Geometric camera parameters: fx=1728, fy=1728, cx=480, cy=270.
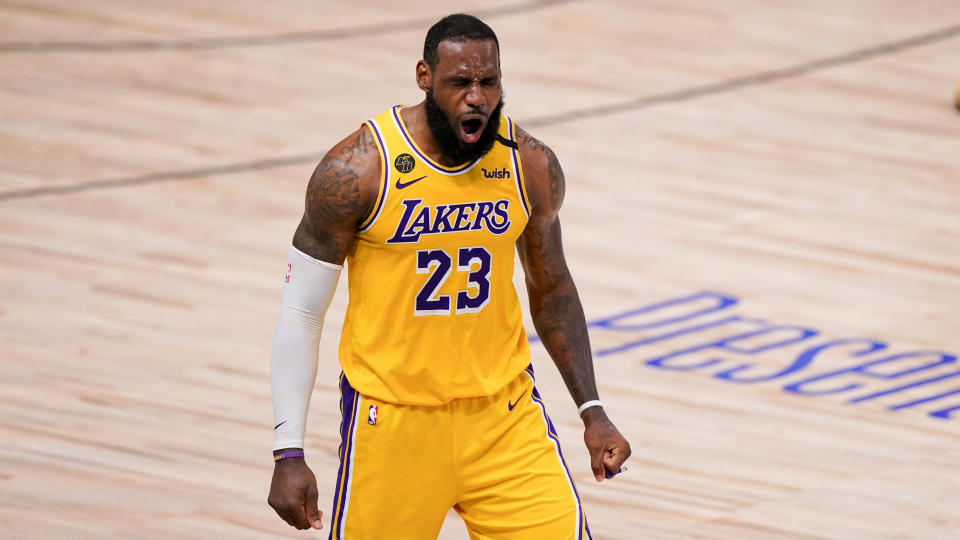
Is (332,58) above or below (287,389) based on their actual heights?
below

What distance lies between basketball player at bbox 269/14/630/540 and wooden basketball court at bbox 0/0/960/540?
186 centimetres

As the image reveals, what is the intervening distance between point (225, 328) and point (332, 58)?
535 cm

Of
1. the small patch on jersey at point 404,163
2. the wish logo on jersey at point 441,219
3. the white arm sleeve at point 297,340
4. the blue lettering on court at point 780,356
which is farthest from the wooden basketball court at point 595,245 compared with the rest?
the small patch on jersey at point 404,163

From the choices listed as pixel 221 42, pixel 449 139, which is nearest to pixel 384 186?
pixel 449 139

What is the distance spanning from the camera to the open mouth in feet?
12.9

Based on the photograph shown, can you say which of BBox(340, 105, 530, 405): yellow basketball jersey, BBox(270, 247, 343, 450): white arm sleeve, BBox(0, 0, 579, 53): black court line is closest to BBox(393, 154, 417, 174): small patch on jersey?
BBox(340, 105, 530, 405): yellow basketball jersey

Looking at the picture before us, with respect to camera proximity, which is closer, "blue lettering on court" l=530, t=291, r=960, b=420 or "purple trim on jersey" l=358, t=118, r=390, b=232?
"purple trim on jersey" l=358, t=118, r=390, b=232

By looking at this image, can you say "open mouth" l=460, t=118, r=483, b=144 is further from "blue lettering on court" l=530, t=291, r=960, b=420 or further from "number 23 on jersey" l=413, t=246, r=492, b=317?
"blue lettering on court" l=530, t=291, r=960, b=420

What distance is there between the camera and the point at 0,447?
649 cm

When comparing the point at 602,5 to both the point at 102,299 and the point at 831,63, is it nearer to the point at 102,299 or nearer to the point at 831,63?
the point at 831,63

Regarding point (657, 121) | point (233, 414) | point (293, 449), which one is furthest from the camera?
point (657, 121)

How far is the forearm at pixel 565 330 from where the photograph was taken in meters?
4.38

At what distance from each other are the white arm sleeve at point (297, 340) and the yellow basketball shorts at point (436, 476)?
135mm

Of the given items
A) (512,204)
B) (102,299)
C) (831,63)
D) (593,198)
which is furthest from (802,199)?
(512,204)
